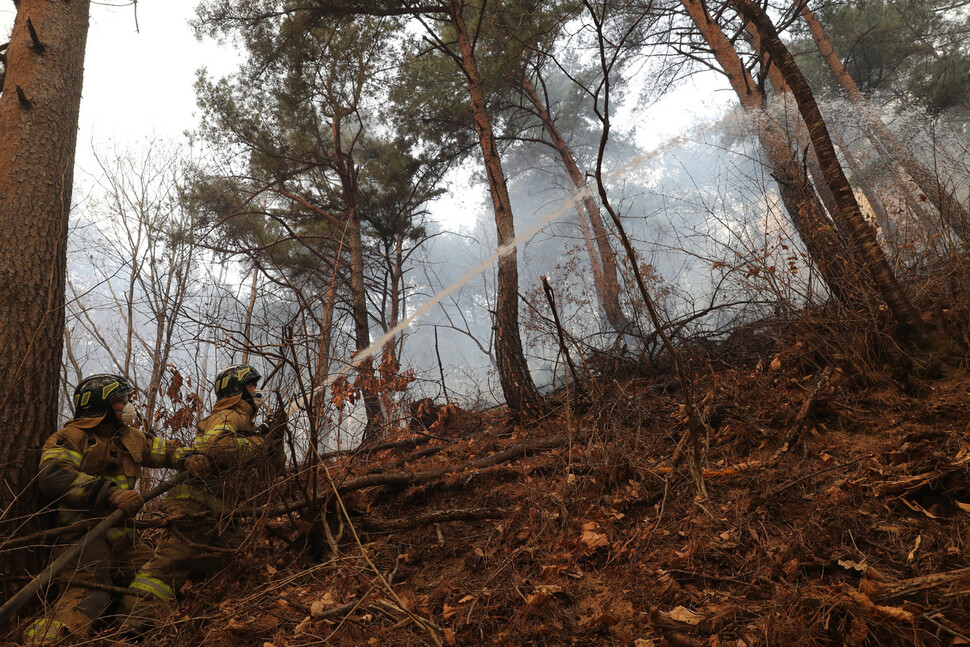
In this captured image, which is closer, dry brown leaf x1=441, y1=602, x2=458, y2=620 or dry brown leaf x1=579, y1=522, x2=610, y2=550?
dry brown leaf x1=441, y1=602, x2=458, y2=620

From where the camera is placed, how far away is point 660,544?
8.82ft

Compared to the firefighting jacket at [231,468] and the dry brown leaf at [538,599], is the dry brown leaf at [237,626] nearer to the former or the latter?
the firefighting jacket at [231,468]

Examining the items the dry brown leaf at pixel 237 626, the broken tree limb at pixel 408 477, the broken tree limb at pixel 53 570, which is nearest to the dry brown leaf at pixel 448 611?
the dry brown leaf at pixel 237 626

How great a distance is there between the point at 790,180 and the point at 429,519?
19.7 feet

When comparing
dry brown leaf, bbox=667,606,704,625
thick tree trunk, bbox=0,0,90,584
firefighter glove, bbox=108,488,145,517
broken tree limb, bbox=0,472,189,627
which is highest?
thick tree trunk, bbox=0,0,90,584

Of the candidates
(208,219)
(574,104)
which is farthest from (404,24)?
(574,104)

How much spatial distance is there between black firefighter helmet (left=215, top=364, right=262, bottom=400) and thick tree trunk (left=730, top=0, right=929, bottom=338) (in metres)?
5.09

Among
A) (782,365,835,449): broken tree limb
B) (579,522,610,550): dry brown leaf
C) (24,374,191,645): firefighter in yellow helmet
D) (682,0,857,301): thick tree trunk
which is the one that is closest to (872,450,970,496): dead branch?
(782,365,835,449): broken tree limb

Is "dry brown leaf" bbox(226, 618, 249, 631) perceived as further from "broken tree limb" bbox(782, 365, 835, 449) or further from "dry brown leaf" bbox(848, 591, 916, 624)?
"broken tree limb" bbox(782, 365, 835, 449)

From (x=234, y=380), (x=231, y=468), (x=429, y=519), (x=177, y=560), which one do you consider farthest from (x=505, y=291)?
(x=177, y=560)

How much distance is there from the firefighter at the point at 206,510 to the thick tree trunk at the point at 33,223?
0.76 metres

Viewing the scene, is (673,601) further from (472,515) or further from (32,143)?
(32,143)

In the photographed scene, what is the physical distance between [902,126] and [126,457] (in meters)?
17.4

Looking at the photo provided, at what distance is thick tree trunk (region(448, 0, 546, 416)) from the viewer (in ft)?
21.8
